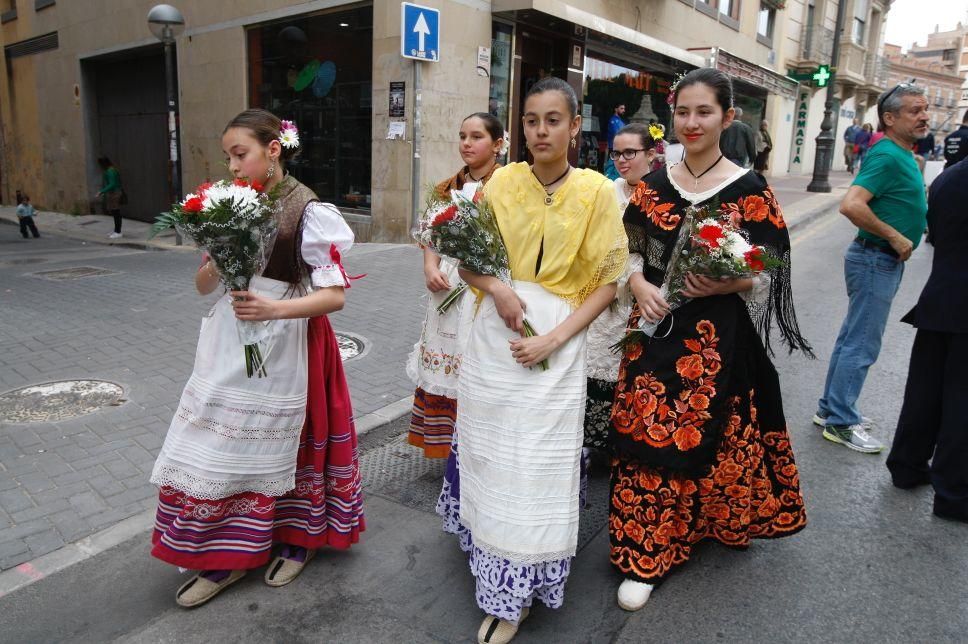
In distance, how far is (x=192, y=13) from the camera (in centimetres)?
1411

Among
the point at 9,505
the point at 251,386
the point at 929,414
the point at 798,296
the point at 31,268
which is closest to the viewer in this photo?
the point at 251,386

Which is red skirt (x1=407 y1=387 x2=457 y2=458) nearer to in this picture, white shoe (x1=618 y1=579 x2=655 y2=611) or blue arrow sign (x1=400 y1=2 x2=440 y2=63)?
white shoe (x1=618 y1=579 x2=655 y2=611)

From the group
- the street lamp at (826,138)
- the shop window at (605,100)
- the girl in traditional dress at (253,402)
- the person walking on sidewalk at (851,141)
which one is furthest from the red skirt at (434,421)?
the person walking on sidewalk at (851,141)

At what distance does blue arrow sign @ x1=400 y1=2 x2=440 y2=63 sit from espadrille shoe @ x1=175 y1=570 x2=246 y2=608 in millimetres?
8611

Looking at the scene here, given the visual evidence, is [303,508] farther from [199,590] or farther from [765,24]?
[765,24]

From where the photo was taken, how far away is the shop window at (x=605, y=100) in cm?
1530

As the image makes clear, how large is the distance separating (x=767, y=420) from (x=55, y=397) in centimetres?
460

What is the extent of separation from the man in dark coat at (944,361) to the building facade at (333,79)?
8.35 meters

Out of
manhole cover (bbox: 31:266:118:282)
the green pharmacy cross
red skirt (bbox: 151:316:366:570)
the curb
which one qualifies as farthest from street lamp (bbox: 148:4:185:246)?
the green pharmacy cross

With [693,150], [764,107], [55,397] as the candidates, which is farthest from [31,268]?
[764,107]

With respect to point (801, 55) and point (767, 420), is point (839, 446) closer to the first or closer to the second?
point (767, 420)

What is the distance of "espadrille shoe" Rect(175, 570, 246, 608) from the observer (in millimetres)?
2793

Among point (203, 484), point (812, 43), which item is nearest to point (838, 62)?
point (812, 43)

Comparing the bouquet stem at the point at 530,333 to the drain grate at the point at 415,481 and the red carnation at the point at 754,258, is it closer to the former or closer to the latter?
the red carnation at the point at 754,258
